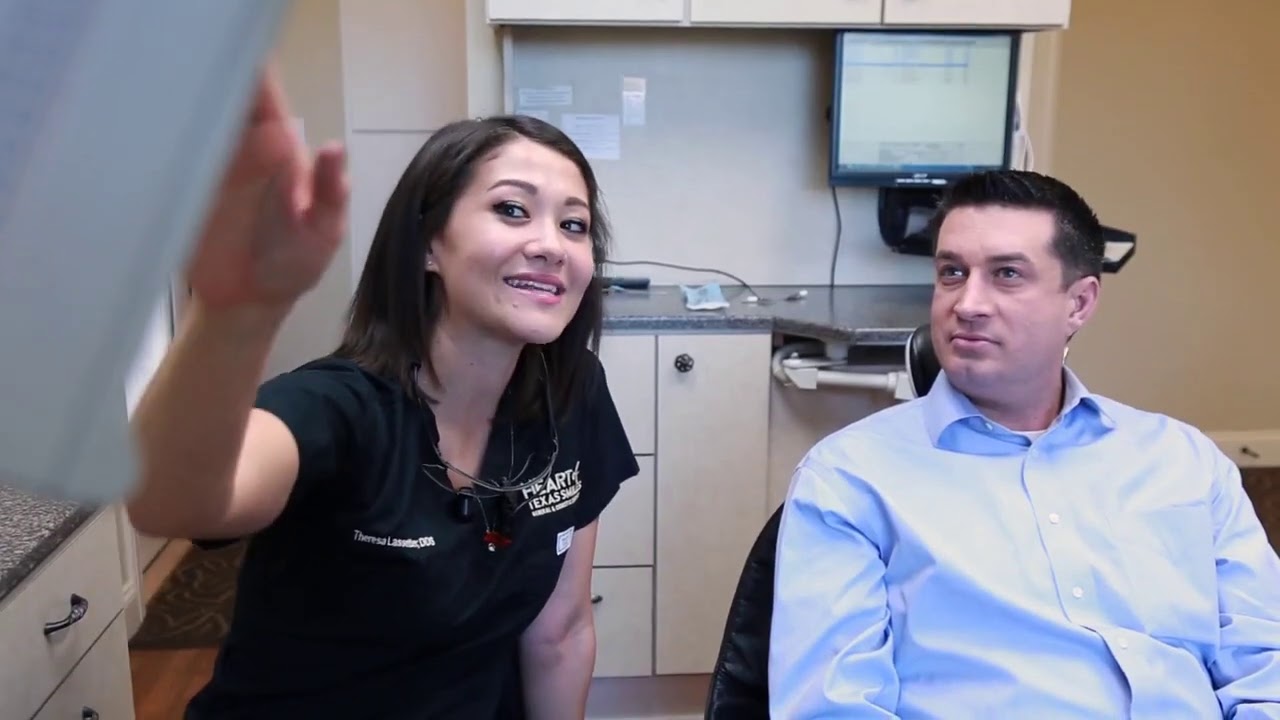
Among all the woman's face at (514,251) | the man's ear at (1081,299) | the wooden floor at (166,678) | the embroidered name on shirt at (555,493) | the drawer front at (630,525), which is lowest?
the wooden floor at (166,678)

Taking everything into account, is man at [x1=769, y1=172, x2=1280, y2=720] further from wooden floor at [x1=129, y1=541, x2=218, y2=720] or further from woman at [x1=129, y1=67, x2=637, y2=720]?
wooden floor at [x1=129, y1=541, x2=218, y2=720]

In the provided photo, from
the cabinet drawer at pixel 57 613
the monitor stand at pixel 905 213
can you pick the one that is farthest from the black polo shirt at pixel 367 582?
the monitor stand at pixel 905 213

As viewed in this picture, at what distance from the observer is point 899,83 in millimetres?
2617

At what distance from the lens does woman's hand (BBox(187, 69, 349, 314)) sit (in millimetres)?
355

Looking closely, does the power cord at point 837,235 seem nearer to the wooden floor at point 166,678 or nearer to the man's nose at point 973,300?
the man's nose at point 973,300

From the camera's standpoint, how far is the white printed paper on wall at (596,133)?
278cm

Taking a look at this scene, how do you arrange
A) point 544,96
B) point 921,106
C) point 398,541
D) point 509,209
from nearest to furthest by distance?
point 398,541, point 509,209, point 921,106, point 544,96

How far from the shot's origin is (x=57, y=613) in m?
1.34

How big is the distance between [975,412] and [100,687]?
130 cm

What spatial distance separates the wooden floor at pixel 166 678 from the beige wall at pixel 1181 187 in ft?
10.2

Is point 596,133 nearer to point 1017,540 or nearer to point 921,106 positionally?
point 921,106

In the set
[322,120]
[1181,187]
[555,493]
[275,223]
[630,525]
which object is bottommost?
[630,525]

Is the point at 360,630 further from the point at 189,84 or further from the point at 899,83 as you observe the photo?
the point at 899,83

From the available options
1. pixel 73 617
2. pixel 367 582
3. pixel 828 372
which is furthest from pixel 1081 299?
pixel 73 617
